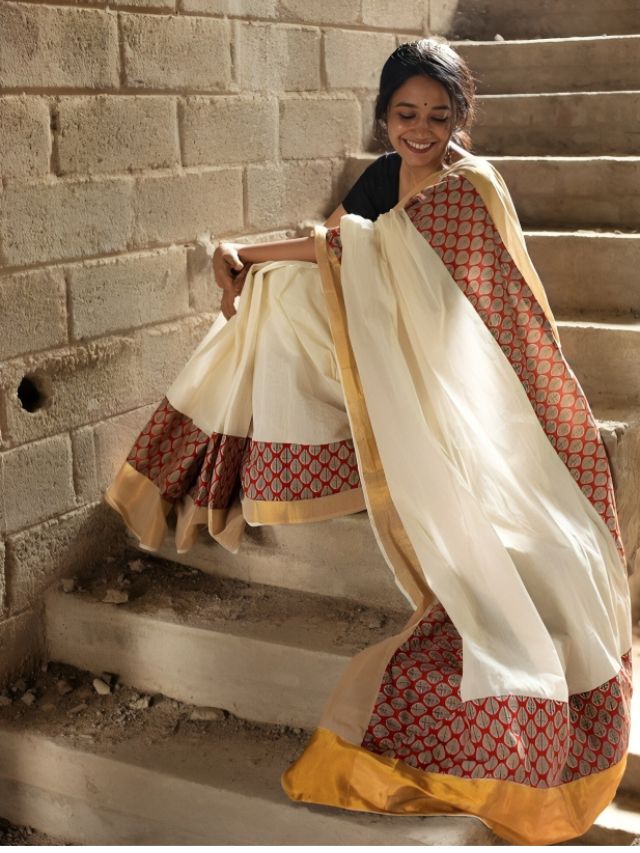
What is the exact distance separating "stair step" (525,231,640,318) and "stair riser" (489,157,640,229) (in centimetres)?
18

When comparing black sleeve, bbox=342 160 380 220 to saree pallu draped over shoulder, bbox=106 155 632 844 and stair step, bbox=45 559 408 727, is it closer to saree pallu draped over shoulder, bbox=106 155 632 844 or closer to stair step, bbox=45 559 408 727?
saree pallu draped over shoulder, bbox=106 155 632 844

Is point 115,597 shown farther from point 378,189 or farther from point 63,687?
point 378,189

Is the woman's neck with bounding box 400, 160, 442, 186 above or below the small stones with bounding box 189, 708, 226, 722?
above

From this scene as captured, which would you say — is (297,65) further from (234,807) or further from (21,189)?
(234,807)

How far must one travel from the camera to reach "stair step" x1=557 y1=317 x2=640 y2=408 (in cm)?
286

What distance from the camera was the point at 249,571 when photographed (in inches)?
108

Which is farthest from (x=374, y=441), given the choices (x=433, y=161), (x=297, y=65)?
(x=297, y=65)

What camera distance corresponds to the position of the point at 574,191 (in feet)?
11.1

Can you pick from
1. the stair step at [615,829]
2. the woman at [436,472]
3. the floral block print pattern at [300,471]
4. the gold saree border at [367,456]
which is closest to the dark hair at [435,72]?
the woman at [436,472]

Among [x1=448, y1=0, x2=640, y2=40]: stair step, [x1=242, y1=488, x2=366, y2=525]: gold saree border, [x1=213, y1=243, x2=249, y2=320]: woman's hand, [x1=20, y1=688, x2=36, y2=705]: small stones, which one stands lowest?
[x1=20, y1=688, x2=36, y2=705]: small stones

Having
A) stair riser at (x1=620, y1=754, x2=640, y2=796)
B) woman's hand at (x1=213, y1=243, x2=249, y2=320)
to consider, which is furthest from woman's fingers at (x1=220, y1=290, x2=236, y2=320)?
stair riser at (x1=620, y1=754, x2=640, y2=796)

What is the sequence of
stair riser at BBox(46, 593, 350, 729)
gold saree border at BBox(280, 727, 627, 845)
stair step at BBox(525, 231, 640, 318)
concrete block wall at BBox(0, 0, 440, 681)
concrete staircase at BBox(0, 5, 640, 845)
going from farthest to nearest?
stair step at BBox(525, 231, 640, 318) < concrete block wall at BBox(0, 0, 440, 681) < stair riser at BBox(46, 593, 350, 729) < concrete staircase at BBox(0, 5, 640, 845) < gold saree border at BBox(280, 727, 627, 845)

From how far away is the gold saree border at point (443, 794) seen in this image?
2.03 m

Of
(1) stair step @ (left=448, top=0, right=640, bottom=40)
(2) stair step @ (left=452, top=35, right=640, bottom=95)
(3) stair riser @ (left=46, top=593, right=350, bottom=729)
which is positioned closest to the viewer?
(3) stair riser @ (left=46, top=593, right=350, bottom=729)
